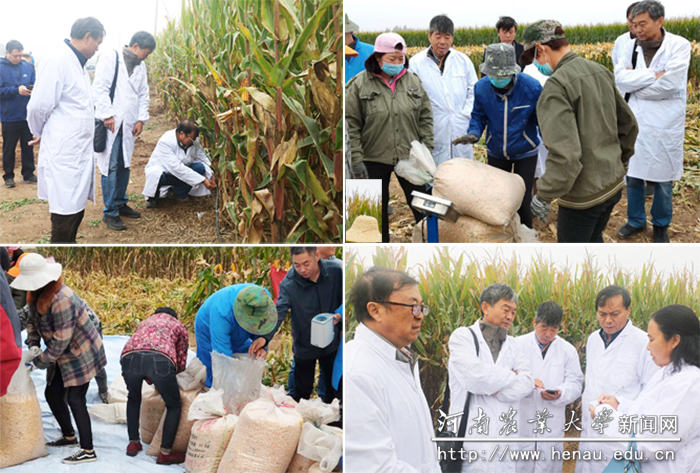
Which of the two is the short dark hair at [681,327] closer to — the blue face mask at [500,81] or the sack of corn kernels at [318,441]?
the blue face mask at [500,81]

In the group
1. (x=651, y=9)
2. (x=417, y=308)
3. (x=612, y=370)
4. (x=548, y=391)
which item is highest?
(x=651, y=9)

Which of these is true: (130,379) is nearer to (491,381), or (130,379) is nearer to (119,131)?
(119,131)

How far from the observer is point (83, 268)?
362 cm

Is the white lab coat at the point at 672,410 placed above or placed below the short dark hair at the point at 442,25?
below

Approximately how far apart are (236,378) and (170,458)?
0.58m

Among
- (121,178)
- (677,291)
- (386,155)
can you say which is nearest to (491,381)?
(677,291)

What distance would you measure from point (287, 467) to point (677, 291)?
2154 millimetres

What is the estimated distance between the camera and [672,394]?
115 inches

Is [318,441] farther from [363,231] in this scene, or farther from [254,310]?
[363,231]

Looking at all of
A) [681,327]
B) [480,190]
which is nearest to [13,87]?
[480,190]

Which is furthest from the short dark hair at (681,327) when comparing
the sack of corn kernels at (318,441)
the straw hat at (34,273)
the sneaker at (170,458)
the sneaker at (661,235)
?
the straw hat at (34,273)

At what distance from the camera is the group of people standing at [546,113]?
278 cm

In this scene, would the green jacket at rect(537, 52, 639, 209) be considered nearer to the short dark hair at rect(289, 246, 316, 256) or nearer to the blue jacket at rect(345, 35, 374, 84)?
the blue jacket at rect(345, 35, 374, 84)

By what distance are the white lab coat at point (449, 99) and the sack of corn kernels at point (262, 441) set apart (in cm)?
164
